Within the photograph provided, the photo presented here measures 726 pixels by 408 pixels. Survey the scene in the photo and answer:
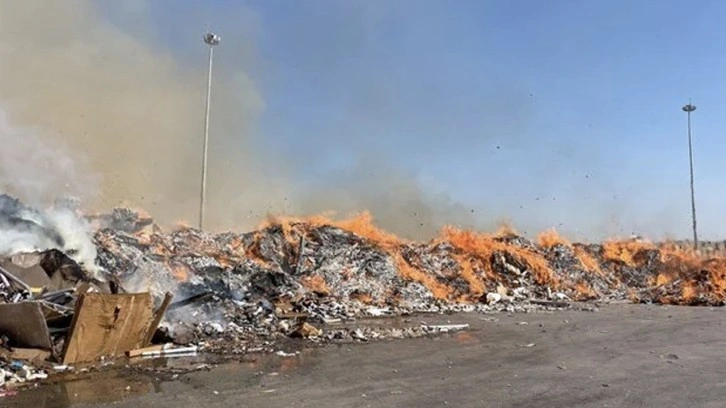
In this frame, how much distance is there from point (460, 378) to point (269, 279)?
9945 millimetres

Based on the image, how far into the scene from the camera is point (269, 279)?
16625mm

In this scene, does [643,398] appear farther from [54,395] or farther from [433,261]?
[433,261]

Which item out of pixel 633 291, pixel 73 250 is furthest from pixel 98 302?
pixel 633 291

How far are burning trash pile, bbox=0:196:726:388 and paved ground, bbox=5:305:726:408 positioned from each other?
1417 mm

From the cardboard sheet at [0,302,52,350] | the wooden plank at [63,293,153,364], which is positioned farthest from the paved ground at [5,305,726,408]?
the cardboard sheet at [0,302,52,350]

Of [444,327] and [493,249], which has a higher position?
[493,249]

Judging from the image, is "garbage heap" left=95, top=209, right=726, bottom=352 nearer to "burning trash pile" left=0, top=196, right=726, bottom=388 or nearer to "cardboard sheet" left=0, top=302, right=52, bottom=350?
"burning trash pile" left=0, top=196, right=726, bottom=388

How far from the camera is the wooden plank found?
7.81 meters

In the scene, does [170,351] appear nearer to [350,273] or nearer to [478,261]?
[350,273]

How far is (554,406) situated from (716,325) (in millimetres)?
10238

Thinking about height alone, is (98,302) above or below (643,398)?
above

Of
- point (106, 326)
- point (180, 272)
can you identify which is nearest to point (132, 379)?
point (106, 326)

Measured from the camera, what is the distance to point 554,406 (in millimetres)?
6086

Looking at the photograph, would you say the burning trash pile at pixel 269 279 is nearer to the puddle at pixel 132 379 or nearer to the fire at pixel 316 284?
the fire at pixel 316 284
